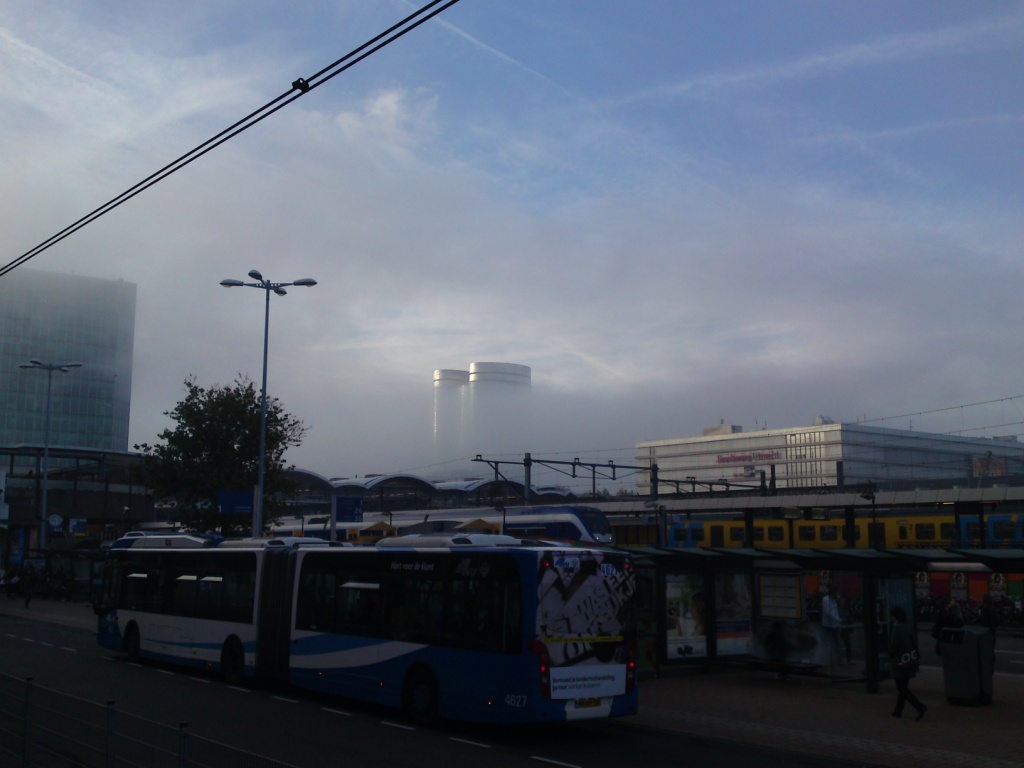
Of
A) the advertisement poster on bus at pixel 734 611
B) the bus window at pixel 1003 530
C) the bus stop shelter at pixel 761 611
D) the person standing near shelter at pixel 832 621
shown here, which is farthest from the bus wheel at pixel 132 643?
the bus window at pixel 1003 530

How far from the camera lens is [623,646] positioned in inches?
575

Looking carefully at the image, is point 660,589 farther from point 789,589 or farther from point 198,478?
point 198,478

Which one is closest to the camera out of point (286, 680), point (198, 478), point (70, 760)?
point (70, 760)

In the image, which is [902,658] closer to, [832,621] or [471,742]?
[832,621]

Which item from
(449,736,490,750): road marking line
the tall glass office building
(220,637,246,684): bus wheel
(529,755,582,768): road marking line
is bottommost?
(449,736,490,750): road marking line

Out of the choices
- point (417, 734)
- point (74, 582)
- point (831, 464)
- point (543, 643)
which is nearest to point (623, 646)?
point (543, 643)

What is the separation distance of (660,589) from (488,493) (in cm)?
6351

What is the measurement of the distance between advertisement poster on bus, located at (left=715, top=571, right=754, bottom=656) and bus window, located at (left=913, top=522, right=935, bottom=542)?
848 inches

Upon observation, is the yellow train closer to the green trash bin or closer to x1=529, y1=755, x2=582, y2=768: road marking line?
the green trash bin

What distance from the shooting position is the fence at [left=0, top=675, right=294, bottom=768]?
23.3 ft

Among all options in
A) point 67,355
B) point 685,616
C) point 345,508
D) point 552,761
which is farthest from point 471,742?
point 67,355

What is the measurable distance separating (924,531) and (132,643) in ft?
98.1

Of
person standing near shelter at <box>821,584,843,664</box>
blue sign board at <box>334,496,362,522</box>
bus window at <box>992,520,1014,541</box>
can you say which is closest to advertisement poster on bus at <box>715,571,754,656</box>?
person standing near shelter at <box>821,584,843,664</box>

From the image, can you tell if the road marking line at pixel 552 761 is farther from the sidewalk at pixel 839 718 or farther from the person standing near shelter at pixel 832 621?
the person standing near shelter at pixel 832 621
